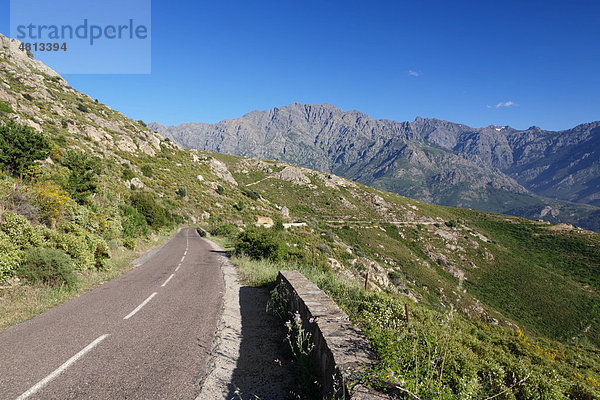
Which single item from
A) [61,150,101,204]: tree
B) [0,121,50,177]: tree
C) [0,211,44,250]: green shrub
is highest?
[0,121,50,177]: tree

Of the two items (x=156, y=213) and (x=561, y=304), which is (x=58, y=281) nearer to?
(x=156, y=213)

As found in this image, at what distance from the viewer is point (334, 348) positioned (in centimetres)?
375

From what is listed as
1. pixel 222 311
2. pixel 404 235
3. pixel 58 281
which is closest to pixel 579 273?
pixel 404 235

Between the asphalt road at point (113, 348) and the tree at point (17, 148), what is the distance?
16.2 m

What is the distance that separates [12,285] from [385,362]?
1066 cm

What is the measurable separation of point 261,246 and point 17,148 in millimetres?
18057

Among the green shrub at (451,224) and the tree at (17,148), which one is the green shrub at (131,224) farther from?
the green shrub at (451,224)

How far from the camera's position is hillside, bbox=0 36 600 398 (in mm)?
Result: 13531

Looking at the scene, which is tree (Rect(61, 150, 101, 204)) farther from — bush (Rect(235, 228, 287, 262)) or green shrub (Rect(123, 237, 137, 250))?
bush (Rect(235, 228, 287, 262))

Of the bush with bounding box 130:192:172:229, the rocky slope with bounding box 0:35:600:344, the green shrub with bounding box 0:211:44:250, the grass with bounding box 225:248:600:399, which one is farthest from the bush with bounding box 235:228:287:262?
the bush with bounding box 130:192:172:229

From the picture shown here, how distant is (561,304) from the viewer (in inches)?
1834

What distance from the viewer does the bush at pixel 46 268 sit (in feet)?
28.1

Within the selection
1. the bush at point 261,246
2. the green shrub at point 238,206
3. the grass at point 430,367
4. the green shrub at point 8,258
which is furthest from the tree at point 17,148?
the green shrub at point 238,206

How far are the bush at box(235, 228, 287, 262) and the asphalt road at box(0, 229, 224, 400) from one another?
6.16m
